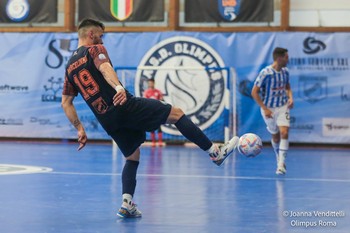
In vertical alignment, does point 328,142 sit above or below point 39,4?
below

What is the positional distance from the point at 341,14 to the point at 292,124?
3.34 meters

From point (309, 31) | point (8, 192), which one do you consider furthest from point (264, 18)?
point (8, 192)

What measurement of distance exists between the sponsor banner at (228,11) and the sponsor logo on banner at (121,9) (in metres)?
1.65

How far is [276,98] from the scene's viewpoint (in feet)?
43.4

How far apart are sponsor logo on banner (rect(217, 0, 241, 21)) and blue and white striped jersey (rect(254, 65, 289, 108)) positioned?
8.76 metres

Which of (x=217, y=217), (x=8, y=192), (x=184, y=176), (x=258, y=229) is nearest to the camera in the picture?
(x=258, y=229)

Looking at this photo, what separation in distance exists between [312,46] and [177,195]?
12456mm

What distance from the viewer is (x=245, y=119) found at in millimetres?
21188

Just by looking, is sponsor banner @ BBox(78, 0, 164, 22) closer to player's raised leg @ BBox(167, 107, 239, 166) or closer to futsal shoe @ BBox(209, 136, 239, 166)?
futsal shoe @ BBox(209, 136, 239, 166)

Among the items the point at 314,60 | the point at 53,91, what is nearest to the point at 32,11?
the point at 53,91

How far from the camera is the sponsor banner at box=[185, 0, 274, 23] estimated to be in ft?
70.8

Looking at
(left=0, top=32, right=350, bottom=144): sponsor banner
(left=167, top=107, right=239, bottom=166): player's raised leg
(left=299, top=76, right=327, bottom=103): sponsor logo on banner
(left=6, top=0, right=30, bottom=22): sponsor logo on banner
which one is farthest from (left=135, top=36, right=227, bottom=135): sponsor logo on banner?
(left=167, top=107, right=239, bottom=166): player's raised leg

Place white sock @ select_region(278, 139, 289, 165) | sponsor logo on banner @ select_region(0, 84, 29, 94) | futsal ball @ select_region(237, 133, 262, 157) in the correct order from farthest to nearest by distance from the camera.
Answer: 1. sponsor logo on banner @ select_region(0, 84, 29, 94)
2. white sock @ select_region(278, 139, 289, 165)
3. futsal ball @ select_region(237, 133, 262, 157)

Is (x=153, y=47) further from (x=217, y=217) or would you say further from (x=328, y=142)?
(x=217, y=217)
